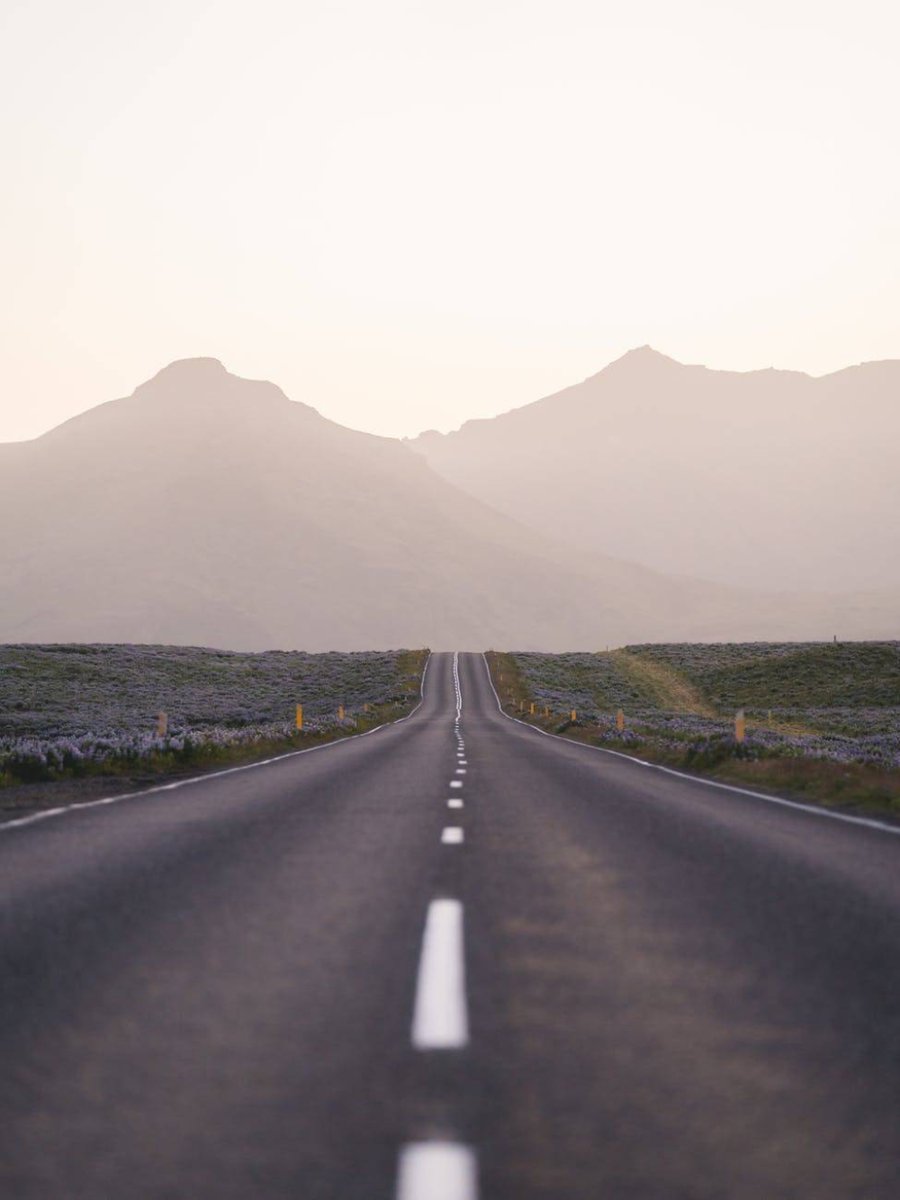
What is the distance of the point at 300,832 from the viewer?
12227mm

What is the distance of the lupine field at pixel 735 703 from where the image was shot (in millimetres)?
22797

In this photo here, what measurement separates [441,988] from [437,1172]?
7.64 feet

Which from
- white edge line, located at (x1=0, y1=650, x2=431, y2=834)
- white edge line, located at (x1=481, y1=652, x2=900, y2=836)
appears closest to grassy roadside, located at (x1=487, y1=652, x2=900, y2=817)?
white edge line, located at (x1=481, y1=652, x2=900, y2=836)

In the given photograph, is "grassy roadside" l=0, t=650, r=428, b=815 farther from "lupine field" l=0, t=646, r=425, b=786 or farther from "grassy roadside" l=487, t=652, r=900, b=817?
"grassy roadside" l=487, t=652, r=900, b=817

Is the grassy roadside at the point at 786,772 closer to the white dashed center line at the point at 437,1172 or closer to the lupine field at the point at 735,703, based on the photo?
the lupine field at the point at 735,703

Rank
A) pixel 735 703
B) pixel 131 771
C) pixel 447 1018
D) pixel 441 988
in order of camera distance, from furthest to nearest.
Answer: pixel 735 703 < pixel 131 771 < pixel 441 988 < pixel 447 1018

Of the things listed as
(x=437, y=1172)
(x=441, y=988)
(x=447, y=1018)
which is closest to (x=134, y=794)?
(x=441, y=988)

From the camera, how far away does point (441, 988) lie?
19.4 ft

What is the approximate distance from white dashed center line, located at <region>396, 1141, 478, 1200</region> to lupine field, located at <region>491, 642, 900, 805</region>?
46.6 feet

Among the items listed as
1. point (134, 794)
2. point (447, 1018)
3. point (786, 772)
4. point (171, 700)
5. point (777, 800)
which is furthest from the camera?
point (171, 700)

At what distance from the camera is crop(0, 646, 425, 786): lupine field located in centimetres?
2394

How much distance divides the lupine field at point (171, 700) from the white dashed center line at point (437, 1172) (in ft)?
56.3

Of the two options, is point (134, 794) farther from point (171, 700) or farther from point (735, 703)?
point (735, 703)

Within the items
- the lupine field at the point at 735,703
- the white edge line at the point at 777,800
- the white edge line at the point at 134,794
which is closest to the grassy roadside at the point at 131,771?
the white edge line at the point at 134,794
